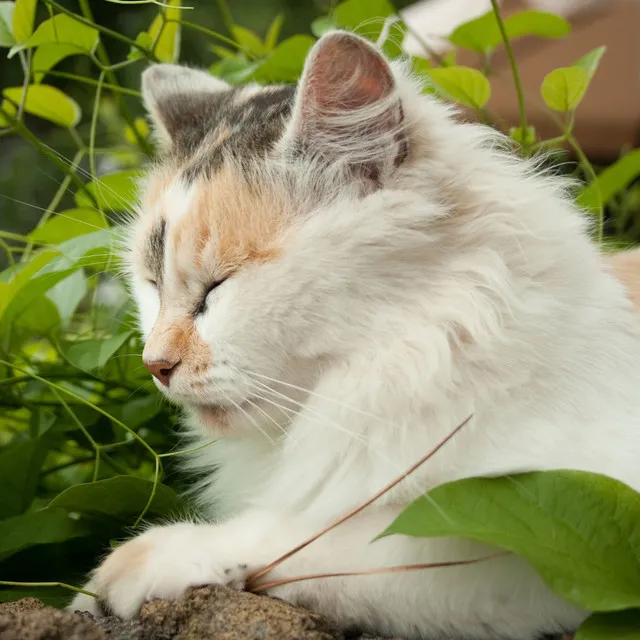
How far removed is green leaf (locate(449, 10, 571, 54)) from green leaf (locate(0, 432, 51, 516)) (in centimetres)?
102

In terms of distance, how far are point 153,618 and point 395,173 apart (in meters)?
0.55

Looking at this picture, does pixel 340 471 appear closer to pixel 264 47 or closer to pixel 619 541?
pixel 619 541

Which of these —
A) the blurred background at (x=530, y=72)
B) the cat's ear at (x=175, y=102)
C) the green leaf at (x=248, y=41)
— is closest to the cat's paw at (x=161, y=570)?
the cat's ear at (x=175, y=102)

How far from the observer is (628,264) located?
1.16 meters

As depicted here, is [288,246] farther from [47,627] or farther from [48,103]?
[48,103]

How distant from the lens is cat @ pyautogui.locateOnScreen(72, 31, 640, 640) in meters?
0.79

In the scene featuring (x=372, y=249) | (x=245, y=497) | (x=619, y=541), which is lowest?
(x=245, y=497)

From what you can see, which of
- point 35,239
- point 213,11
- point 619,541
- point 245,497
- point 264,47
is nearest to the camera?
point 619,541

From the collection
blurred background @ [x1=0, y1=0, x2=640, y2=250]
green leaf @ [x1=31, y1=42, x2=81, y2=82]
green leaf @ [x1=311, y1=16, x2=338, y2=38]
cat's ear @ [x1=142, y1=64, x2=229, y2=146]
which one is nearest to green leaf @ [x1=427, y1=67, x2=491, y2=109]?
green leaf @ [x1=311, y1=16, x2=338, y2=38]

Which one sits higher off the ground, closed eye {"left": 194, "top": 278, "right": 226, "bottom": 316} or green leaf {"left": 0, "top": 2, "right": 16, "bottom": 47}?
green leaf {"left": 0, "top": 2, "right": 16, "bottom": 47}

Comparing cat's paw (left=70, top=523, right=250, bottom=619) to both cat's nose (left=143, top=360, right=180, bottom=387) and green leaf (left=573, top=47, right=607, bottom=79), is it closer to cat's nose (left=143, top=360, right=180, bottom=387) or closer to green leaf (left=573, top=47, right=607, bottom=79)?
cat's nose (left=143, top=360, right=180, bottom=387)

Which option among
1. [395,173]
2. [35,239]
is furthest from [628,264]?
[35,239]

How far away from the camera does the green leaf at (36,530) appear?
0.99 metres

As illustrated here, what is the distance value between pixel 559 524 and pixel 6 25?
1.10 metres
